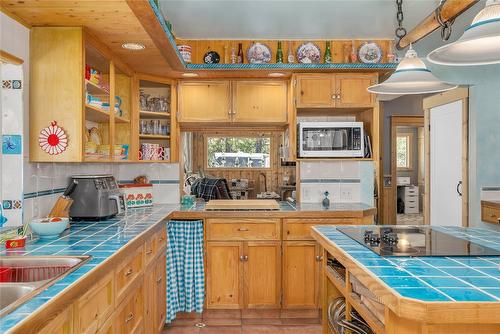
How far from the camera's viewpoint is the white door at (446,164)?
4562mm

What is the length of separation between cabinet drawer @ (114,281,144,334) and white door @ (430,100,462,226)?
154 inches

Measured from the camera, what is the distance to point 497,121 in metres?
4.21

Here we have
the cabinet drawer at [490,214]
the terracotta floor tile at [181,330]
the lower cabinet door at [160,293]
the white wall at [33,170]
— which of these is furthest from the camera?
the cabinet drawer at [490,214]

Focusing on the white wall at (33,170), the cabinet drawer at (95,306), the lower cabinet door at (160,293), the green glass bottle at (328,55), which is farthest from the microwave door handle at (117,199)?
the green glass bottle at (328,55)

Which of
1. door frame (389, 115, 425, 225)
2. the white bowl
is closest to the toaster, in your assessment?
the white bowl

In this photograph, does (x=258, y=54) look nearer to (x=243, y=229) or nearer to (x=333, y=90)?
(x=333, y=90)

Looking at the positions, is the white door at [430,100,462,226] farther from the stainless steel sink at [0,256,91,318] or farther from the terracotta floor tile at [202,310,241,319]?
the stainless steel sink at [0,256,91,318]

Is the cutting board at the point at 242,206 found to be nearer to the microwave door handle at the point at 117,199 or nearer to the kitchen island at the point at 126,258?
the kitchen island at the point at 126,258

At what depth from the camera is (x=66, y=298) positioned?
1.19 m

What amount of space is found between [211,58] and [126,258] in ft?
6.76

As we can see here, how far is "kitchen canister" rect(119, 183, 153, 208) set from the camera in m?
3.28

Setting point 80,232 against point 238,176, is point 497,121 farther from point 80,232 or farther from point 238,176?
point 80,232

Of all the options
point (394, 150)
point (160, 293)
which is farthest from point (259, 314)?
point (394, 150)

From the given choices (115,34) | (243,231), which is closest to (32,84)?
(115,34)
